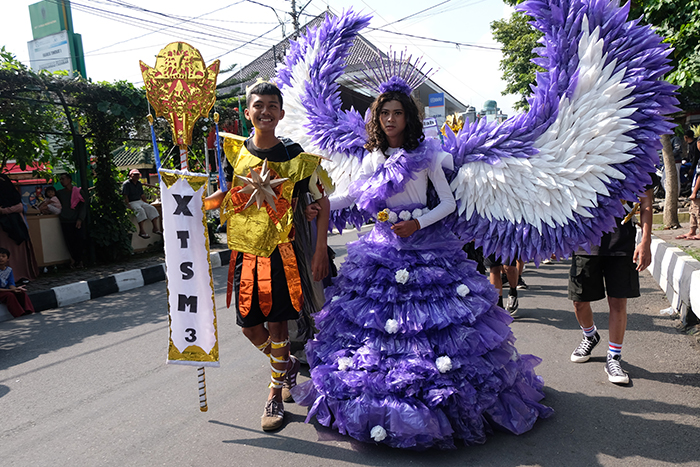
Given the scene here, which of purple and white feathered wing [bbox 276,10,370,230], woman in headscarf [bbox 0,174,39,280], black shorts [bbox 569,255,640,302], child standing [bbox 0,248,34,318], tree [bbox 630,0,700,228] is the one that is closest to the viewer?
purple and white feathered wing [bbox 276,10,370,230]

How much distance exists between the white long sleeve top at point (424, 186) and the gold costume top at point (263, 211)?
321 mm

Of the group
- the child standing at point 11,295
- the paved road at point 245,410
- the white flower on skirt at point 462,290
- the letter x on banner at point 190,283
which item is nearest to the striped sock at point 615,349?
the paved road at point 245,410

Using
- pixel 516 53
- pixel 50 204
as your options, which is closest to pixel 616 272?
pixel 50 204

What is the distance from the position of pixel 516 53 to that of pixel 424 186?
1883cm

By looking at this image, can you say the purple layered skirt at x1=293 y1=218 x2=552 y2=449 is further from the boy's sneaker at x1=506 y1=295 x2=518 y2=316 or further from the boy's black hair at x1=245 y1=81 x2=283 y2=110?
the boy's sneaker at x1=506 y1=295 x2=518 y2=316

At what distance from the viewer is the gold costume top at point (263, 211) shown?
8.80 feet

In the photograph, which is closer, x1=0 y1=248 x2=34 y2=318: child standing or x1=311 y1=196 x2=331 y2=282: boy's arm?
x1=311 y1=196 x2=331 y2=282: boy's arm

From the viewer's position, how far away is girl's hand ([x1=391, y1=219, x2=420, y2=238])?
2521 mm

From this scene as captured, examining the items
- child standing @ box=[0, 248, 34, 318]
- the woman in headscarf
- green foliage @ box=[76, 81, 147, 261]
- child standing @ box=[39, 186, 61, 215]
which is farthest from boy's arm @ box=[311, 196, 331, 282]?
child standing @ box=[39, 186, 61, 215]

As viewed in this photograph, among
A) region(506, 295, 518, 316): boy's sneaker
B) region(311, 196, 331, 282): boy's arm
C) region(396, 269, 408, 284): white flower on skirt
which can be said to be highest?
region(311, 196, 331, 282): boy's arm

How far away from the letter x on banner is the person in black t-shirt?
2.39 metres

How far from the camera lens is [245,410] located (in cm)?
294

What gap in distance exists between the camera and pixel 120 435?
2.71 meters

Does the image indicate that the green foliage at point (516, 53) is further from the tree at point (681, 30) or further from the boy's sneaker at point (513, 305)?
the boy's sneaker at point (513, 305)
